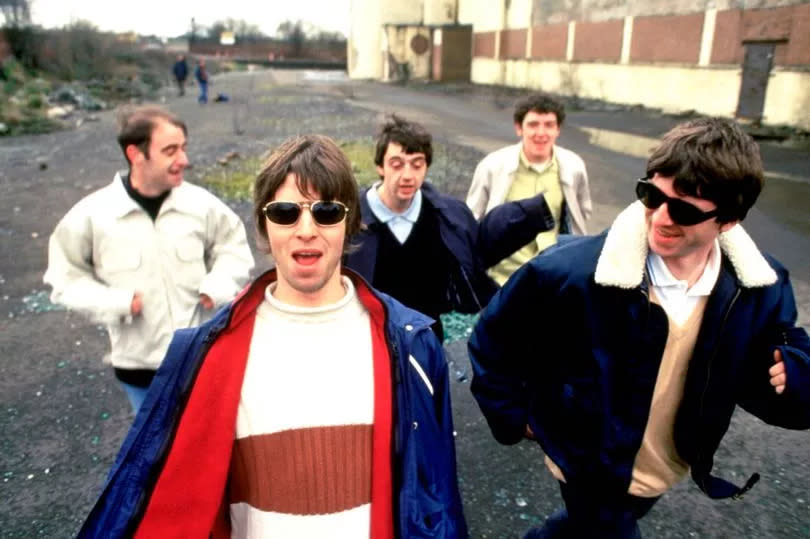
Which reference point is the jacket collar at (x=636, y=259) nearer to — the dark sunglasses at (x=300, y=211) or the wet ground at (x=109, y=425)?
the dark sunglasses at (x=300, y=211)

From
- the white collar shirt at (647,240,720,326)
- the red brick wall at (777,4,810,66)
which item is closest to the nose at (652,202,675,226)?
the white collar shirt at (647,240,720,326)

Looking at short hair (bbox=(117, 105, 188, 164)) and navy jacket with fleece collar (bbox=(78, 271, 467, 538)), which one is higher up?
short hair (bbox=(117, 105, 188, 164))

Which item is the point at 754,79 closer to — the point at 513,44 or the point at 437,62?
the point at 513,44

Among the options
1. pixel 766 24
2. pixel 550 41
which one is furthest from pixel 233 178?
pixel 550 41

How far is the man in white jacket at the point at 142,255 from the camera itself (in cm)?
290

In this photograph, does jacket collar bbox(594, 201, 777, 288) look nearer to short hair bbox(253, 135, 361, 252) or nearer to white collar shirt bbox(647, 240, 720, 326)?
white collar shirt bbox(647, 240, 720, 326)

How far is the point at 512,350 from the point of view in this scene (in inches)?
93.8

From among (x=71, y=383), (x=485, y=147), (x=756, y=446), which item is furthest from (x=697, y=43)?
(x=71, y=383)

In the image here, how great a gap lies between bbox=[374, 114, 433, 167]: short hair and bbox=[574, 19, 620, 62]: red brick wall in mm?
23968

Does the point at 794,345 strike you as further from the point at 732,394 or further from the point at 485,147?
the point at 485,147

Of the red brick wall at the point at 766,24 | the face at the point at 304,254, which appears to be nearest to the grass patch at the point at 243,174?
the face at the point at 304,254

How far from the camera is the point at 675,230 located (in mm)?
1995

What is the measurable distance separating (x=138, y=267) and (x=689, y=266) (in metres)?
2.41

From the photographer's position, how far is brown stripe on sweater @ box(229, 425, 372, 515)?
5.91 feet
